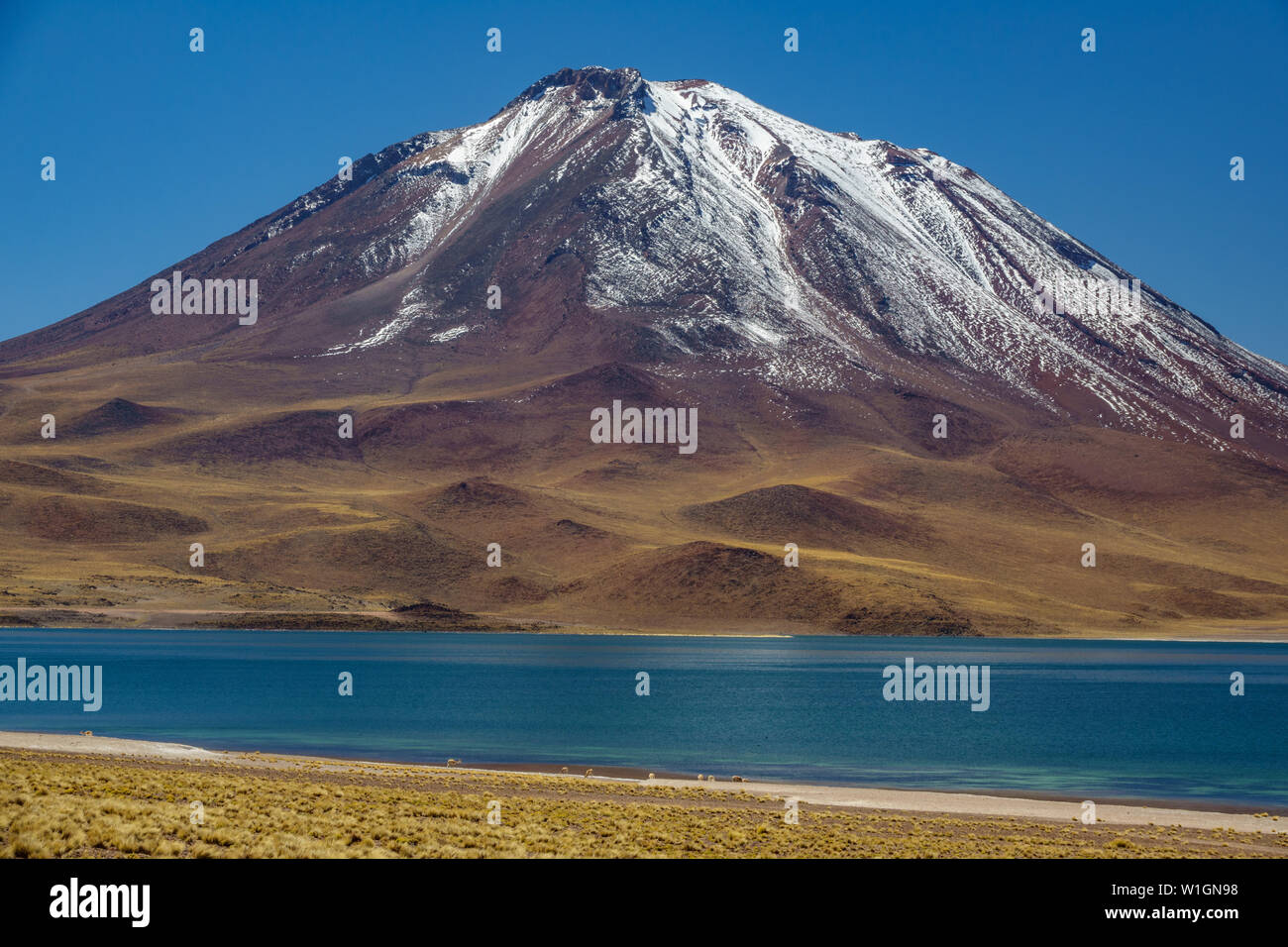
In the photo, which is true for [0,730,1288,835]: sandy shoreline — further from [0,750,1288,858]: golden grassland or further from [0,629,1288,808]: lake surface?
[0,629,1288,808]: lake surface

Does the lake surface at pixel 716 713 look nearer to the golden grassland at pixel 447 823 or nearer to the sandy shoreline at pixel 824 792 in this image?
the sandy shoreline at pixel 824 792

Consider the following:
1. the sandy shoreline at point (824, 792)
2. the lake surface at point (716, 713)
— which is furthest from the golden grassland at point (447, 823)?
the lake surface at point (716, 713)

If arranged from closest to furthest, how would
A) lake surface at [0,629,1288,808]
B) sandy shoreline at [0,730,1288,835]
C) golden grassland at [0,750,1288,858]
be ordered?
golden grassland at [0,750,1288,858], sandy shoreline at [0,730,1288,835], lake surface at [0,629,1288,808]

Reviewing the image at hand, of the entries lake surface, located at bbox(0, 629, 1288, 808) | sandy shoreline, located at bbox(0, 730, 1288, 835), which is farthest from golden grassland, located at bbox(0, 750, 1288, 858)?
lake surface, located at bbox(0, 629, 1288, 808)

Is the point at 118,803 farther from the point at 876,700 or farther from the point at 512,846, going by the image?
the point at 876,700
